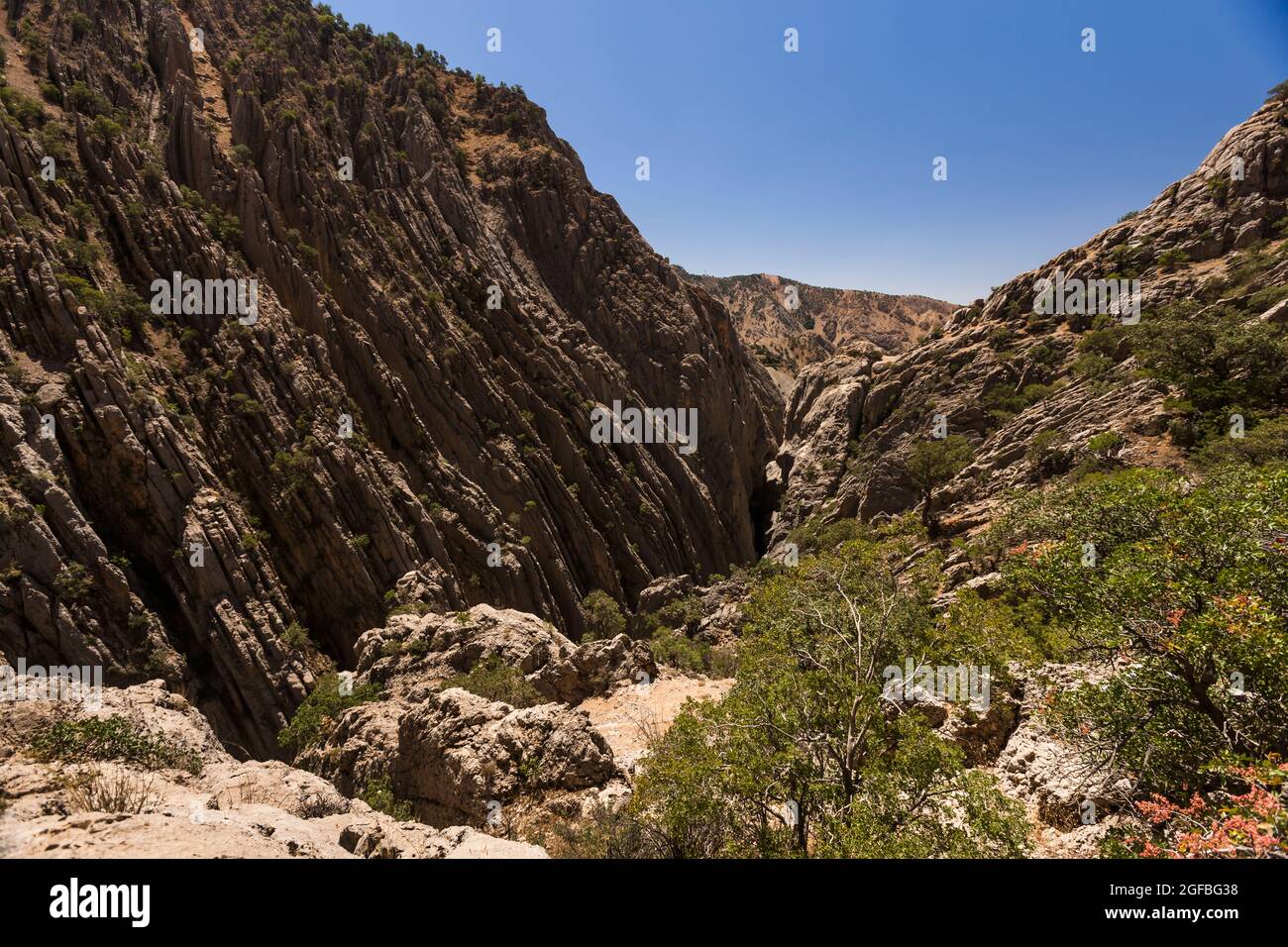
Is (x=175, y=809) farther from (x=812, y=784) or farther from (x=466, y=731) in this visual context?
(x=812, y=784)

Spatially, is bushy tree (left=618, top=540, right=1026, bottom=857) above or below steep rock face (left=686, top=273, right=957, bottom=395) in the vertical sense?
below

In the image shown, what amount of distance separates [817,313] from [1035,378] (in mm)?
Answer: 112914

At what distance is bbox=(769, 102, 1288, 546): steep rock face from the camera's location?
31.1 meters

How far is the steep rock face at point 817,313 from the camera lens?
128625 millimetres

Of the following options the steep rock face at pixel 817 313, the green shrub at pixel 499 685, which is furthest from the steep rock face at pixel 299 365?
the steep rock face at pixel 817 313

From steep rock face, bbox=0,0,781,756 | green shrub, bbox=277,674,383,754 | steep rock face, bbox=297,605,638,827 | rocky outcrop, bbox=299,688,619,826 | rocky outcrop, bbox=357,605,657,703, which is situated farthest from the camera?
steep rock face, bbox=0,0,781,756

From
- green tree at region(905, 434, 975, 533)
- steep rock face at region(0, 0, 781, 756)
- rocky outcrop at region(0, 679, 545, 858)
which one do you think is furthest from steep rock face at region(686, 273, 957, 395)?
rocky outcrop at region(0, 679, 545, 858)

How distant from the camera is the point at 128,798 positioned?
6.36m

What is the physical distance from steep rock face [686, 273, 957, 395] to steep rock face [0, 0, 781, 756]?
7443 cm

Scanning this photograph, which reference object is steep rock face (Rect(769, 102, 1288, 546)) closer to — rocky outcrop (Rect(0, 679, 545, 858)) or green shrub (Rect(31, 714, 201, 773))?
rocky outcrop (Rect(0, 679, 545, 858))

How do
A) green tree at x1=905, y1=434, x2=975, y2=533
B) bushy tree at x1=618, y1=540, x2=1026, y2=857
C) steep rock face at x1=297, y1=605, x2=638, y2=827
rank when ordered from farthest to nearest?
1. green tree at x1=905, y1=434, x2=975, y2=533
2. steep rock face at x1=297, y1=605, x2=638, y2=827
3. bushy tree at x1=618, y1=540, x2=1026, y2=857

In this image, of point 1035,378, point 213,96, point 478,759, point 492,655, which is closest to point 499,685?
point 492,655

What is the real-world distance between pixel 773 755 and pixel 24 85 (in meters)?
54.3
